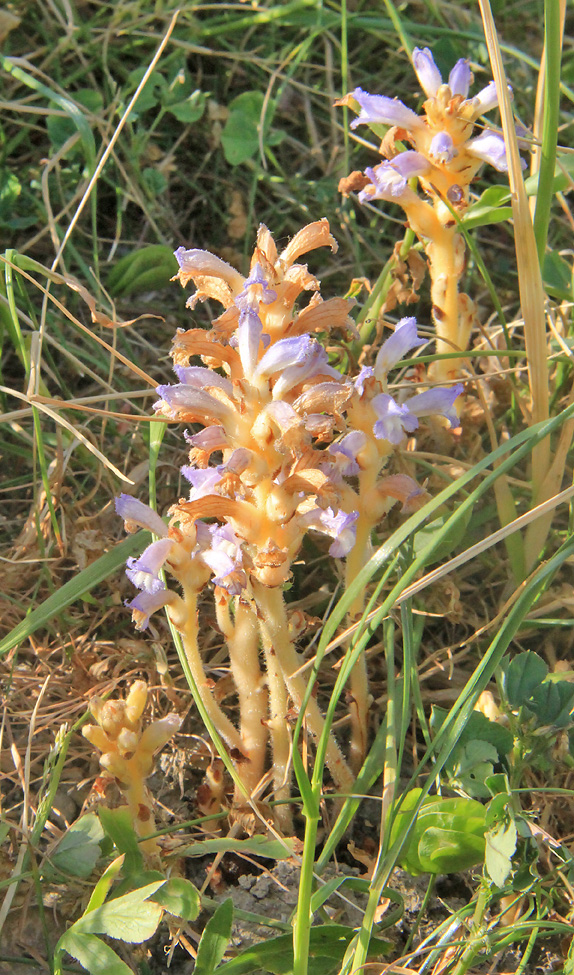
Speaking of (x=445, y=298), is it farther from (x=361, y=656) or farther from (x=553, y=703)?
(x=553, y=703)

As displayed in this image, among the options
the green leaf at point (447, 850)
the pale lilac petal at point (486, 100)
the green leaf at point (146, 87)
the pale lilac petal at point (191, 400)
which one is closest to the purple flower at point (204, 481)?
the pale lilac petal at point (191, 400)

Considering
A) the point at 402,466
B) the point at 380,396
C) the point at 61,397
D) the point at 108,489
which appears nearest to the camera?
the point at 380,396

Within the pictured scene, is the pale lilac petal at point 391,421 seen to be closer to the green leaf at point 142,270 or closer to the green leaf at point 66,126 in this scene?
the green leaf at point 142,270

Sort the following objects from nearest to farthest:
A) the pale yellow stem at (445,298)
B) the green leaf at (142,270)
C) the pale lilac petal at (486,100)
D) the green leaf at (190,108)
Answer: the pale lilac petal at (486,100)
the pale yellow stem at (445,298)
the green leaf at (142,270)
the green leaf at (190,108)

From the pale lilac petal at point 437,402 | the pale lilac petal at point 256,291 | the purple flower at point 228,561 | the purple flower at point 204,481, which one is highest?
the pale lilac petal at point 256,291

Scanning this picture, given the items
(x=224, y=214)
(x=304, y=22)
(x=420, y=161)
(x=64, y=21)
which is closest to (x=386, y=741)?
(x=420, y=161)

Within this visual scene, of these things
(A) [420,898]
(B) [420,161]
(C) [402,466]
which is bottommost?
(A) [420,898]

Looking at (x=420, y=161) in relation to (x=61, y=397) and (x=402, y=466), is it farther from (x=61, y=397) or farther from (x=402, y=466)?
(x=61, y=397)

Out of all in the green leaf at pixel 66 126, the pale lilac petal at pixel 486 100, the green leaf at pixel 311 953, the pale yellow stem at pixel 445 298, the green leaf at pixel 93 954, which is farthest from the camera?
the green leaf at pixel 66 126
